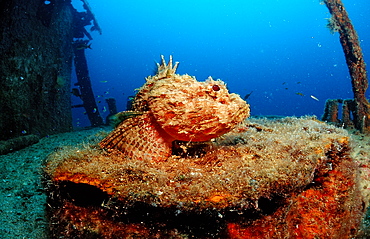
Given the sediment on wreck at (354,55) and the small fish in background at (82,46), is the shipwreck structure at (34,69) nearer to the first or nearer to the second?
the small fish in background at (82,46)

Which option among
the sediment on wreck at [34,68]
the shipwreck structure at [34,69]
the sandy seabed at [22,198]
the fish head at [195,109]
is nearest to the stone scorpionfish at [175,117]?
the fish head at [195,109]

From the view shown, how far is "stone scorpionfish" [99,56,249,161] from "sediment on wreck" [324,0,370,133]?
6.22 metres

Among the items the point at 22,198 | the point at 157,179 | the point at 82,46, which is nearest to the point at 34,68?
the point at 82,46

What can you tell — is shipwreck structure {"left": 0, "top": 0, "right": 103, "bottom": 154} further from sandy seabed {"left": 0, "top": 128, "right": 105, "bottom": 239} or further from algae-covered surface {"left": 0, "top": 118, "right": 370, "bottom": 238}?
algae-covered surface {"left": 0, "top": 118, "right": 370, "bottom": 238}

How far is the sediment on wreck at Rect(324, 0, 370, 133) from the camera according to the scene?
20.7ft

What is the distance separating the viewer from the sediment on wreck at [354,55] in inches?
249

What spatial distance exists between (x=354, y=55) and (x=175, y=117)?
Answer: 7.07 meters

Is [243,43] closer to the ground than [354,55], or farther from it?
farther from it

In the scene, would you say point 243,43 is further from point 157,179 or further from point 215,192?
point 215,192

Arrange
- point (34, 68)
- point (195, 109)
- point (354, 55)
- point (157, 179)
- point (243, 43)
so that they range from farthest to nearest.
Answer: point (243, 43) < point (34, 68) < point (354, 55) < point (195, 109) < point (157, 179)

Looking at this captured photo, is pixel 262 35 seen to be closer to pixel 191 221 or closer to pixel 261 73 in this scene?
pixel 261 73

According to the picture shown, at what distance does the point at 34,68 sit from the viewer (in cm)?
773

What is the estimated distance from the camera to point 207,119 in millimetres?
2340

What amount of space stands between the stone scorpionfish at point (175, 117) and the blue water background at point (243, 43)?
114m
